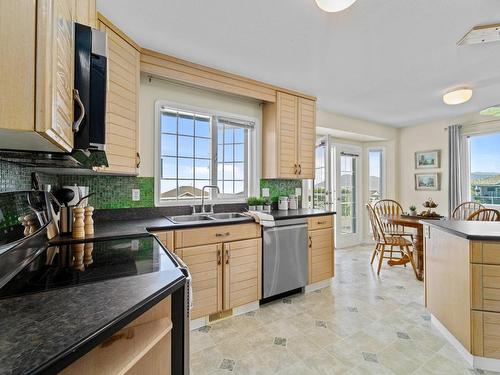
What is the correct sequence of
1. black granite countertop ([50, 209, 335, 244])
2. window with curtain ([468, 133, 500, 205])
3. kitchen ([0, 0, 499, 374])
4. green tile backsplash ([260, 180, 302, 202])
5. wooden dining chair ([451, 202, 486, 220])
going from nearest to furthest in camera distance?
kitchen ([0, 0, 499, 374])
black granite countertop ([50, 209, 335, 244])
green tile backsplash ([260, 180, 302, 202])
wooden dining chair ([451, 202, 486, 220])
window with curtain ([468, 133, 500, 205])

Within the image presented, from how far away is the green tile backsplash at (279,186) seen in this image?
A: 3.23 metres

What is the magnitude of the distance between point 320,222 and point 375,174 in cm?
289

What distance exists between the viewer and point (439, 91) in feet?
10.1

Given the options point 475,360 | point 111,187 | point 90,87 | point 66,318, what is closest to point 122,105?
point 111,187

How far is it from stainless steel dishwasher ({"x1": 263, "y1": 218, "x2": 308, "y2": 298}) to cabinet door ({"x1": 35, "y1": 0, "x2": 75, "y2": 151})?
6.40 ft

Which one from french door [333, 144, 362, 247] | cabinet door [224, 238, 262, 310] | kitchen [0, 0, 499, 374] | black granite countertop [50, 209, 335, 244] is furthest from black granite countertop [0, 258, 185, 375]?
french door [333, 144, 362, 247]

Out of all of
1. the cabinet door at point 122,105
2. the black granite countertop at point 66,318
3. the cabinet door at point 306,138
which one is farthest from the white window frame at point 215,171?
the black granite countertop at point 66,318

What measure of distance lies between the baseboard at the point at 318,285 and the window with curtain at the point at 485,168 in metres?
3.12

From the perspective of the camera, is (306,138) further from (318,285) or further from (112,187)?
(112,187)

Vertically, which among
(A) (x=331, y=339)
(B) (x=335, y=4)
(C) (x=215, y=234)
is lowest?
(A) (x=331, y=339)

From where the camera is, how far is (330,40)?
2.01 meters

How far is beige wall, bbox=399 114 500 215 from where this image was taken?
4027 mm

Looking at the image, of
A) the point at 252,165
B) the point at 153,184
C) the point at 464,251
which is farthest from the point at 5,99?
the point at 252,165

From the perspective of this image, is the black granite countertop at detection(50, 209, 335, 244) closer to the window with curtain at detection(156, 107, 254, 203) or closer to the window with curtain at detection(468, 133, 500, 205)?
the window with curtain at detection(156, 107, 254, 203)
